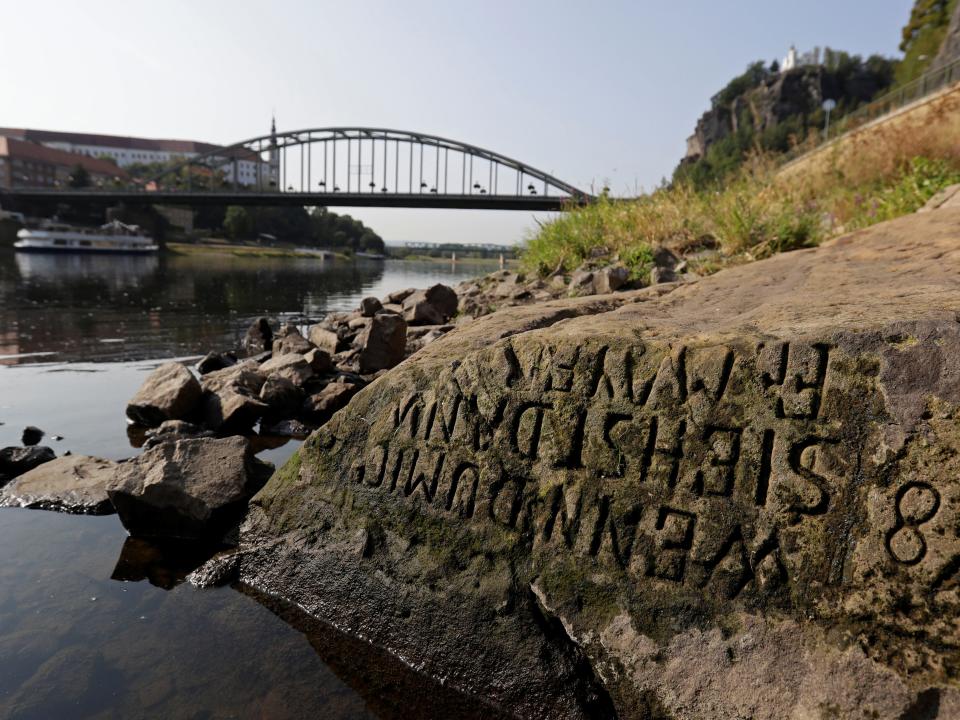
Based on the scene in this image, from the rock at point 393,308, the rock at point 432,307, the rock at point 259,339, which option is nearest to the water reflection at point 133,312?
the rock at point 259,339

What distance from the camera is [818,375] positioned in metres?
2.52

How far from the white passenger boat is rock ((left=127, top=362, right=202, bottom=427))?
6073cm

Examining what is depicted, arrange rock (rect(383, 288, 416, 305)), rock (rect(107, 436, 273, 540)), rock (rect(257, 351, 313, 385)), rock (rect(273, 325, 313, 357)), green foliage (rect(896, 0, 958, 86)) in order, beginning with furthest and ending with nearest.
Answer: green foliage (rect(896, 0, 958, 86)) → rock (rect(383, 288, 416, 305)) → rock (rect(273, 325, 313, 357)) → rock (rect(257, 351, 313, 385)) → rock (rect(107, 436, 273, 540))

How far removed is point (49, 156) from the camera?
100812mm

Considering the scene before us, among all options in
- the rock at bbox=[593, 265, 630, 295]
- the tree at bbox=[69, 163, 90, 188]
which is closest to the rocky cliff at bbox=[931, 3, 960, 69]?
the rock at bbox=[593, 265, 630, 295]

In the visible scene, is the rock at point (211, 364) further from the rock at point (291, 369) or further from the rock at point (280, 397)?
the rock at point (280, 397)

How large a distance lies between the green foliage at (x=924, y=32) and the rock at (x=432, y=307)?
64996 mm

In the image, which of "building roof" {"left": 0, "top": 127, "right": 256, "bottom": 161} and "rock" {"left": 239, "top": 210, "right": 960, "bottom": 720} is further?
"building roof" {"left": 0, "top": 127, "right": 256, "bottom": 161}

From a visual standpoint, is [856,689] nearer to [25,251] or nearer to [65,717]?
[65,717]

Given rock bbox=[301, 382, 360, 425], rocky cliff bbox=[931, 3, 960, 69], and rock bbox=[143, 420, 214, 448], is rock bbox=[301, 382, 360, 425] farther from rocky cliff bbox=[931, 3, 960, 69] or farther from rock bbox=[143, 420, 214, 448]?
rocky cliff bbox=[931, 3, 960, 69]

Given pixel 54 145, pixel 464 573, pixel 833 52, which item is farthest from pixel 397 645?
pixel 54 145

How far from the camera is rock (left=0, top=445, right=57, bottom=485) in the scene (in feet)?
16.6

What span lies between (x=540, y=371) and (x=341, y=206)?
59.9m

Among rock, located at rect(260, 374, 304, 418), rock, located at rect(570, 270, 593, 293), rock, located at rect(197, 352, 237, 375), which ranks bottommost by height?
rock, located at rect(197, 352, 237, 375)
